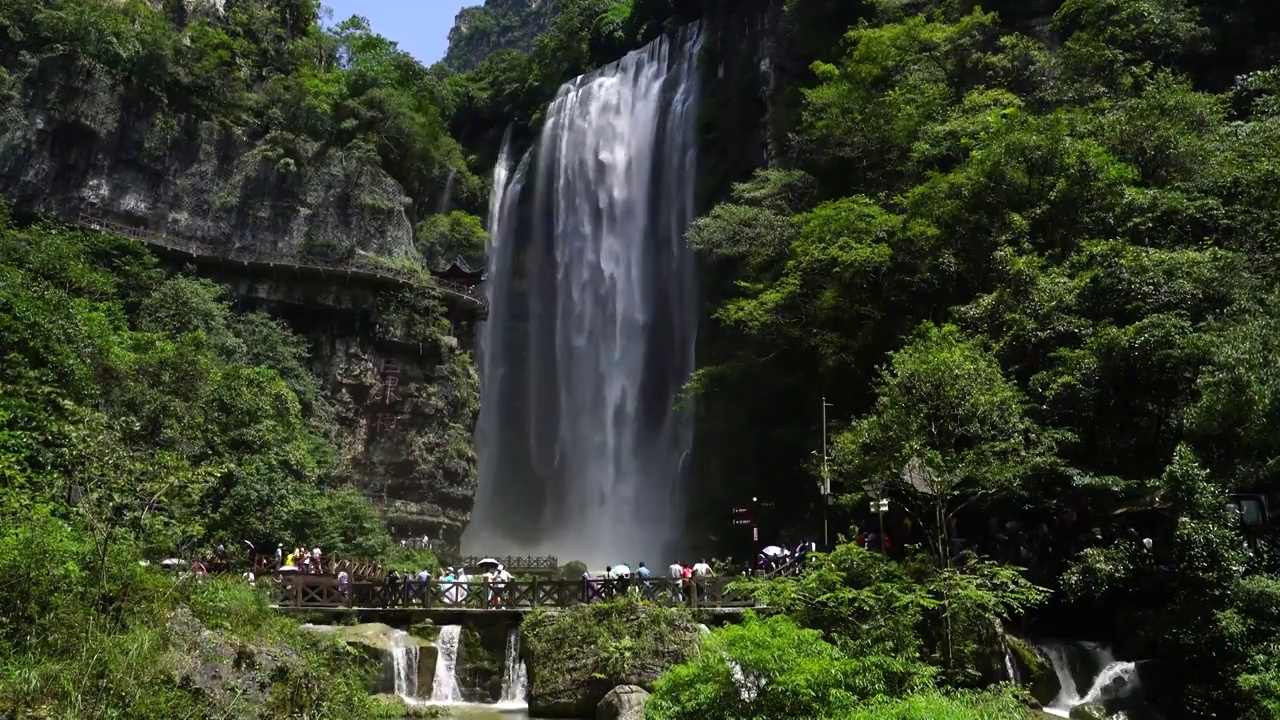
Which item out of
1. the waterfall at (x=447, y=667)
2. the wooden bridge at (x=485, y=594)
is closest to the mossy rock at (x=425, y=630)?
the waterfall at (x=447, y=667)

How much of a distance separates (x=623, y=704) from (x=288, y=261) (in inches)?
905

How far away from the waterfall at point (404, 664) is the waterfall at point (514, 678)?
1592mm

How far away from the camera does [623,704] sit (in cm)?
1303

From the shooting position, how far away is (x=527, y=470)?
117 feet

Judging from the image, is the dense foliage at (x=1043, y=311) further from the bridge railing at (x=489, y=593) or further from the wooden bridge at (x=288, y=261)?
the wooden bridge at (x=288, y=261)

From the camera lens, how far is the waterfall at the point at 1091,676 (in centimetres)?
1441

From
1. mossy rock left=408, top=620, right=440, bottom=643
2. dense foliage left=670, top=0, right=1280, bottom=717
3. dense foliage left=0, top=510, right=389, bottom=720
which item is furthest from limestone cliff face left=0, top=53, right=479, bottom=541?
dense foliage left=0, top=510, right=389, bottom=720

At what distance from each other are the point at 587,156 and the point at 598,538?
624 inches

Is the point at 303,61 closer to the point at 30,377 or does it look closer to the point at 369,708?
the point at 30,377

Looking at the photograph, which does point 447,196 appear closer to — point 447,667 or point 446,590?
point 446,590

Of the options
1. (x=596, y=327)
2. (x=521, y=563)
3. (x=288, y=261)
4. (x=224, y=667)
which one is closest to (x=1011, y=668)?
(x=224, y=667)

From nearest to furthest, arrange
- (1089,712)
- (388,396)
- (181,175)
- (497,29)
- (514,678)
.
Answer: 1. (1089,712)
2. (514,678)
3. (388,396)
4. (181,175)
5. (497,29)

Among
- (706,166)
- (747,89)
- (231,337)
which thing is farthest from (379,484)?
(747,89)

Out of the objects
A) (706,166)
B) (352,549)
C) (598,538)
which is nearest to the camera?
(352,549)
